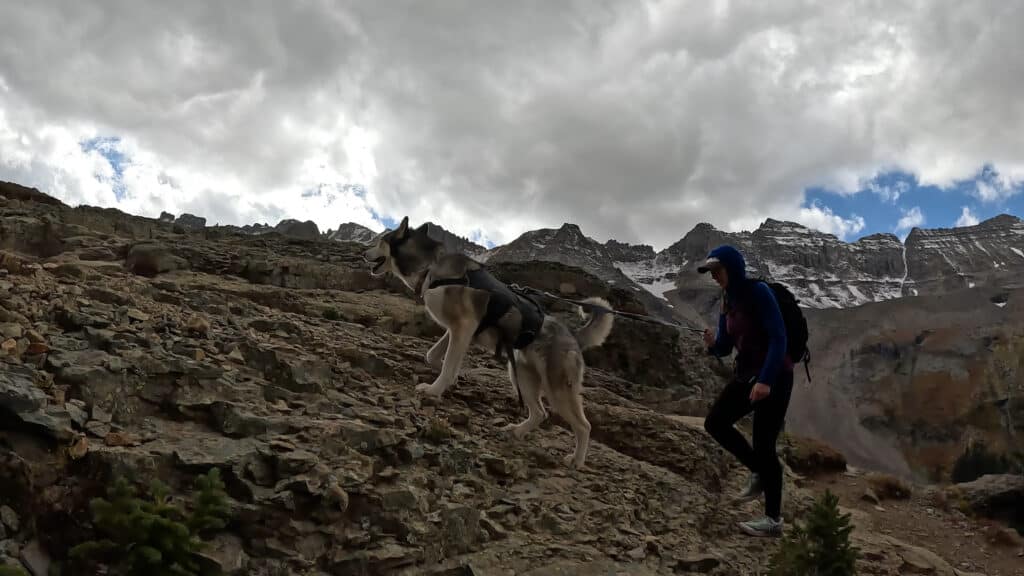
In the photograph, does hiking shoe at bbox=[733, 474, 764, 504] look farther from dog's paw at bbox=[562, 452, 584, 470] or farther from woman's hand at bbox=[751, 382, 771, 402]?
dog's paw at bbox=[562, 452, 584, 470]

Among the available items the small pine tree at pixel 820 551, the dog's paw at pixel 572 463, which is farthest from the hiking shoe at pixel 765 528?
the dog's paw at pixel 572 463

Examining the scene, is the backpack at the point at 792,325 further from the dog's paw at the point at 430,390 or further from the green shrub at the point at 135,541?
the green shrub at the point at 135,541

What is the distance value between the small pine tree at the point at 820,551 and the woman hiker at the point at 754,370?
2.26 feet

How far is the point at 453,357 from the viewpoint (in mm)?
7387

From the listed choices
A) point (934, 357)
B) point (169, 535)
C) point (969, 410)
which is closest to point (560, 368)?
point (169, 535)

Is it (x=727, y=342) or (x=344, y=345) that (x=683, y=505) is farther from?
(x=344, y=345)

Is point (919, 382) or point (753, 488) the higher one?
point (919, 382)

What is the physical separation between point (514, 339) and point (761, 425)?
298 cm

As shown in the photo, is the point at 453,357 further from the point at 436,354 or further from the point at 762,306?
the point at 762,306

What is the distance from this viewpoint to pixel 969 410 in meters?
71.5

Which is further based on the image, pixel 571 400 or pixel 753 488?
pixel 571 400

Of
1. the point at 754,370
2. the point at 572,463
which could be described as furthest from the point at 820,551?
the point at 572,463

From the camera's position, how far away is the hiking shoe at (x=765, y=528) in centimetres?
650

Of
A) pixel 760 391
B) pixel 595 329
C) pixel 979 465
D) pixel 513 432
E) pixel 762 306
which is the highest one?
pixel 762 306
